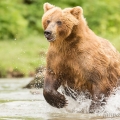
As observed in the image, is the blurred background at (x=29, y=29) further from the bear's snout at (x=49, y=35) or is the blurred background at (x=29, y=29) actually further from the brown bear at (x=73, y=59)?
the bear's snout at (x=49, y=35)

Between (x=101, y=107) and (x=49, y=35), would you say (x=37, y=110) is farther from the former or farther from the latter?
(x=49, y=35)

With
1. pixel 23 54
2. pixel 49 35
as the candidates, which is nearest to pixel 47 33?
pixel 49 35

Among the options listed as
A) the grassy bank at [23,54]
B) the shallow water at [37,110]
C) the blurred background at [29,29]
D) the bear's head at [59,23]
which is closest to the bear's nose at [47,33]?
the bear's head at [59,23]

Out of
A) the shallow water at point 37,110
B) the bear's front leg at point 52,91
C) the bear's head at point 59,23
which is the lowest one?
the shallow water at point 37,110

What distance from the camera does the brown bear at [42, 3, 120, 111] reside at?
26.7 feet

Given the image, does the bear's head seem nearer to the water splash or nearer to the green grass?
the water splash

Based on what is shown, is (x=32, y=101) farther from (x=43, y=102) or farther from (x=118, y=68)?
(x=118, y=68)

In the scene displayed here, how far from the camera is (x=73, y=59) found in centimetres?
838

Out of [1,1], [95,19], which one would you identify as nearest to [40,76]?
[1,1]

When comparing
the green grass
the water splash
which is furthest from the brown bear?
the green grass

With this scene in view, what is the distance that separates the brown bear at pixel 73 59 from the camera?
8141 millimetres

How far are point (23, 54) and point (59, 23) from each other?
29.5ft

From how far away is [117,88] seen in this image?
9.07 m

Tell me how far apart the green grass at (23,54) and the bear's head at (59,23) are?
231 inches
